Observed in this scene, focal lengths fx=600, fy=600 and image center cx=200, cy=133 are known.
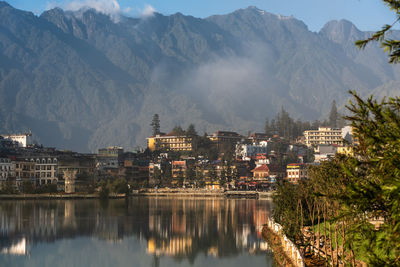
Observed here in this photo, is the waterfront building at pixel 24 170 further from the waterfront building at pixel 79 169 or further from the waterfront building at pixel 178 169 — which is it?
the waterfront building at pixel 178 169

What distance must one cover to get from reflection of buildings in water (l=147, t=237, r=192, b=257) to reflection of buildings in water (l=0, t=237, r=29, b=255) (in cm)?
1156

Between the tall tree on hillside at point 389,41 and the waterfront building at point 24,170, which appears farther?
the waterfront building at point 24,170

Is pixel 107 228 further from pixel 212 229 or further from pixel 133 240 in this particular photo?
pixel 212 229

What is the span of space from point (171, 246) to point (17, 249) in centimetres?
1459

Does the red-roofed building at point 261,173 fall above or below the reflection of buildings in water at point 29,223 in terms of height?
above

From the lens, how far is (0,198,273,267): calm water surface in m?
51.5

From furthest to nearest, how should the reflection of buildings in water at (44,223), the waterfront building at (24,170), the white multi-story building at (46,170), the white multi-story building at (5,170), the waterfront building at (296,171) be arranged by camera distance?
1. the waterfront building at (296,171)
2. the white multi-story building at (46,170)
3. the waterfront building at (24,170)
4. the white multi-story building at (5,170)
5. the reflection of buildings in water at (44,223)

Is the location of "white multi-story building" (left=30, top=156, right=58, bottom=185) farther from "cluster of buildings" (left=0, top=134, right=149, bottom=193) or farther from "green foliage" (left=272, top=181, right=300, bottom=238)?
"green foliage" (left=272, top=181, right=300, bottom=238)

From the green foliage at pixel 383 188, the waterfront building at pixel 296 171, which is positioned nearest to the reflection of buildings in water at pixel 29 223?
the green foliage at pixel 383 188

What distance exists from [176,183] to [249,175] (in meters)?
23.9

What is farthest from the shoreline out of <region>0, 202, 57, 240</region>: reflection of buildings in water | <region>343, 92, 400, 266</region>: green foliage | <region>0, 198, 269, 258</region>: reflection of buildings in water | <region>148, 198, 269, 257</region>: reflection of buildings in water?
<region>343, 92, 400, 266</region>: green foliage

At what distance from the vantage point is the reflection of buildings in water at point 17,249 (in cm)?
5428

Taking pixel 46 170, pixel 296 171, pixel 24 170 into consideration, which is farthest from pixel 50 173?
pixel 296 171

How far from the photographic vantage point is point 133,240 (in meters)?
63.4
